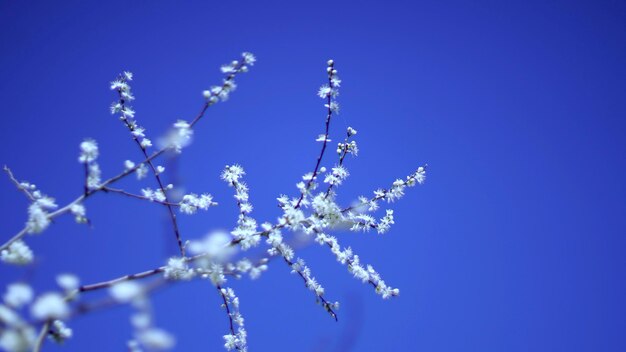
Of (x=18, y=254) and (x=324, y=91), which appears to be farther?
(x=324, y=91)

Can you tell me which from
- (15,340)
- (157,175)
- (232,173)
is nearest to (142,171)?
(157,175)

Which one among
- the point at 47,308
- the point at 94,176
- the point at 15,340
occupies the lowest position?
the point at 15,340

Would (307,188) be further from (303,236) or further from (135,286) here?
(135,286)

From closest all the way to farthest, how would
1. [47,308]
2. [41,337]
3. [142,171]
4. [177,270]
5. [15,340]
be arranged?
[15,340] < [47,308] < [41,337] < [177,270] < [142,171]

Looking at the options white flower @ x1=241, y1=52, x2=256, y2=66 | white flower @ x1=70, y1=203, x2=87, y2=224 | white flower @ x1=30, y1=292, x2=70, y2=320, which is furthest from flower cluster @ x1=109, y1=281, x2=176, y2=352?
white flower @ x1=241, y1=52, x2=256, y2=66

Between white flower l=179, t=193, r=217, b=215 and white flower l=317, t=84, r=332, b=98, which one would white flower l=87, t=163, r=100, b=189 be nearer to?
white flower l=179, t=193, r=217, b=215

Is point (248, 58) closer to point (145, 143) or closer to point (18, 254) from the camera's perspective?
point (145, 143)

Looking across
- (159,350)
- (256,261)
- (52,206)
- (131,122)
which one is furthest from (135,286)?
(131,122)
